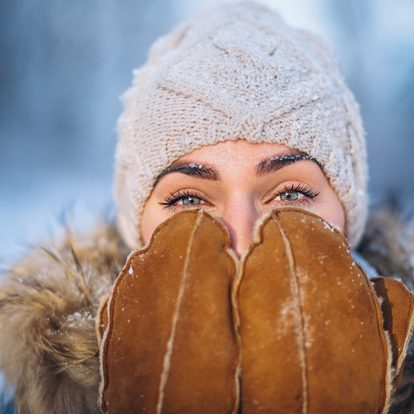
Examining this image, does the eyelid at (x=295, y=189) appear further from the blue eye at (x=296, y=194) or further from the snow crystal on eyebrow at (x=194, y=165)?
the snow crystal on eyebrow at (x=194, y=165)

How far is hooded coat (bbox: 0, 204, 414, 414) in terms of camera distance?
2.82ft

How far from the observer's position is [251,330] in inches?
26.2

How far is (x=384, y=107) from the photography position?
6773mm

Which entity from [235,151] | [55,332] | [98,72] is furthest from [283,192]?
[98,72]

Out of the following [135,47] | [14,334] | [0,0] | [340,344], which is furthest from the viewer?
[135,47]

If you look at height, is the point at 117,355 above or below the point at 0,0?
below

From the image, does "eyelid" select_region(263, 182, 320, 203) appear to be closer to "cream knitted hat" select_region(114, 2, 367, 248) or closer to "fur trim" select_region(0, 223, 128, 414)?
"cream knitted hat" select_region(114, 2, 367, 248)

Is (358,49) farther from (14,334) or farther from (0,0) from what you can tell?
(14,334)

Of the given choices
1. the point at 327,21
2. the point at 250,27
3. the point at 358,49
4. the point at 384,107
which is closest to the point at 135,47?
the point at 327,21

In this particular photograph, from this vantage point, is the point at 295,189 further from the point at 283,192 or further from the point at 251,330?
the point at 251,330

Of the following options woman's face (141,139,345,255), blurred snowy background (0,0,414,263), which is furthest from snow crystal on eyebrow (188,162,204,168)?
blurred snowy background (0,0,414,263)

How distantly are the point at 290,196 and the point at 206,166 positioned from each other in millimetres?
215

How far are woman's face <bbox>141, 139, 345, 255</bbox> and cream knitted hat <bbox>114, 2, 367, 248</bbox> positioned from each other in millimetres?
27

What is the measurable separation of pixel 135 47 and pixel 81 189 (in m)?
3.79
